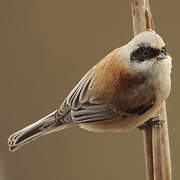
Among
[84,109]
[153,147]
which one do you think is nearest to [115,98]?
[84,109]

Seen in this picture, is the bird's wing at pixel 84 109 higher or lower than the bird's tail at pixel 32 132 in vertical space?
higher

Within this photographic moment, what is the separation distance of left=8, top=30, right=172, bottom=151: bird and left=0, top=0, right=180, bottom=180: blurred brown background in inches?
23.2

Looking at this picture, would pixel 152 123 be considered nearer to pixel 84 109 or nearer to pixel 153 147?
pixel 153 147

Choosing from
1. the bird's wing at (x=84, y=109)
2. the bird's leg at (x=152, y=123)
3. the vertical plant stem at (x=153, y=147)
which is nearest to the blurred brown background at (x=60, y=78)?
the bird's wing at (x=84, y=109)

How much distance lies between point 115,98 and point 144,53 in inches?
7.8

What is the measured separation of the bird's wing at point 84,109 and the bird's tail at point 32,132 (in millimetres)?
26

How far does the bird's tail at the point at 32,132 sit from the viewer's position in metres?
1.00

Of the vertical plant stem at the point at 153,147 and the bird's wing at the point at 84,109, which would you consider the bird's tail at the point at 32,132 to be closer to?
the bird's wing at the point at 84,109

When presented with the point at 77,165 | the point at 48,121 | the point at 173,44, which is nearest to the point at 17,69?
the point at 77,165

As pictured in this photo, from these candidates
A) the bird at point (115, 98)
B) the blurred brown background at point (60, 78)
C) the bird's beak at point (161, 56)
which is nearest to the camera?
the bird's beak at point (161, 56)

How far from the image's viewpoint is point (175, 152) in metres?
1.91

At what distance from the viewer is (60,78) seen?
191 centimetres

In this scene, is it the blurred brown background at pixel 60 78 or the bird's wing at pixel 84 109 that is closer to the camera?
the bird's wing at pixel 84 109

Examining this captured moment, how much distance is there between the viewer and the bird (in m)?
1.04
